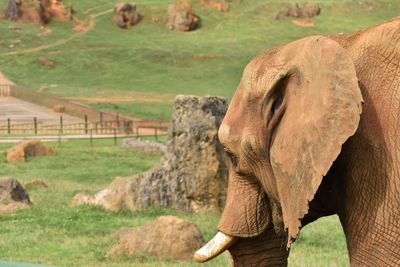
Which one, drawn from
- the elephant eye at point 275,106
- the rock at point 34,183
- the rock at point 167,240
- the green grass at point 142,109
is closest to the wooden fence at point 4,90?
the green grass at point 142,109

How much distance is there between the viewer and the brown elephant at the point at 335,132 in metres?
2.69

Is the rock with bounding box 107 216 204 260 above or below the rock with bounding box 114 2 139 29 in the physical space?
above

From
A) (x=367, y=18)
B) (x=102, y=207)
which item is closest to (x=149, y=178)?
(x=102, y=207)

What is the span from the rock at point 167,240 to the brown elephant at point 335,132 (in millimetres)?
4131

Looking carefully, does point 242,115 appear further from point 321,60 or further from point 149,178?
point 149,178

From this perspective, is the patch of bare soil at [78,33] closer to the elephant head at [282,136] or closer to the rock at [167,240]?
the rock at [167,240]

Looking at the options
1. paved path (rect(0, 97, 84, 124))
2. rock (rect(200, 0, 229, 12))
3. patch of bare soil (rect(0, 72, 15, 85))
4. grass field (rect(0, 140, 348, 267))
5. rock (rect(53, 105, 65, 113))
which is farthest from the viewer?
rock (rect(200, 0, 229, 12))

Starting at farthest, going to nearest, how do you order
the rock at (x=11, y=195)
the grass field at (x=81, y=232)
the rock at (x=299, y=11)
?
the rock at (x=299, y=11)
the rock at (x=11, y=195)
the grass field at (x=81, y=232)

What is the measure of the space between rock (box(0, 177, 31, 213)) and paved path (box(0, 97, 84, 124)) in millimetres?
20772

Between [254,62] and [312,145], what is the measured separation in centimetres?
67

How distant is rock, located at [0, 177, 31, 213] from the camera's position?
1041 centimetres

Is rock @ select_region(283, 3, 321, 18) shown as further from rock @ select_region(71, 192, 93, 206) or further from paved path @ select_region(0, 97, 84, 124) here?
rock @ select_region(71, 192, 93, 206)

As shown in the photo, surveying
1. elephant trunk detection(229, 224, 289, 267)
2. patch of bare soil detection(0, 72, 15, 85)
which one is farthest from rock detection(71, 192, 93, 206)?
patch of bare soil detection(0, 72, 15, 85)

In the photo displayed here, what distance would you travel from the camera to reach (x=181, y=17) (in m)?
58.3
